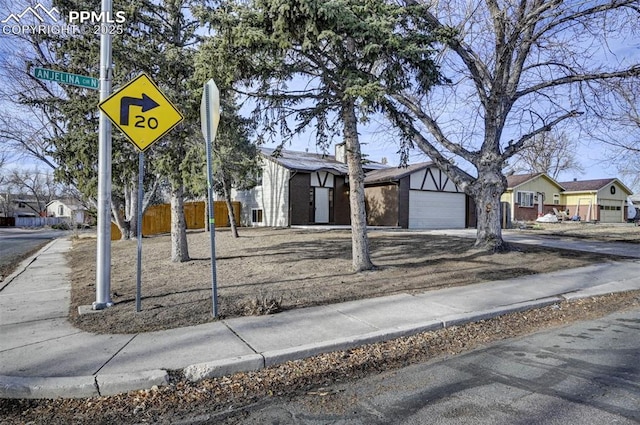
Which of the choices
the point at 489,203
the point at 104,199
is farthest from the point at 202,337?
the point at 489,203

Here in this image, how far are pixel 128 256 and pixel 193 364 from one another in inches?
393

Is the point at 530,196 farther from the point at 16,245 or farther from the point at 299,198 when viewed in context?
the point at 16,245

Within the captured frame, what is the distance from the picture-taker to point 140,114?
559 cm

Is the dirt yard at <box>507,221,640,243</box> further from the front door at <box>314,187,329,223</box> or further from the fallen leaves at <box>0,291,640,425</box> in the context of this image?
the fallen leaves at <box>0,291,640,425</box>

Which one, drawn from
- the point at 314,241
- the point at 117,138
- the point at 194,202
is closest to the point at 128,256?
the point at 117,138

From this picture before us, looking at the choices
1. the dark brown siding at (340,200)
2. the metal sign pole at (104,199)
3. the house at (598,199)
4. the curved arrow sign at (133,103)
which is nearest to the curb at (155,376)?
the metal sign pole at (104,199)

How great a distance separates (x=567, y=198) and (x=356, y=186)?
46.4 m

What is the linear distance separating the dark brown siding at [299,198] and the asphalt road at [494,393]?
61.4 feet

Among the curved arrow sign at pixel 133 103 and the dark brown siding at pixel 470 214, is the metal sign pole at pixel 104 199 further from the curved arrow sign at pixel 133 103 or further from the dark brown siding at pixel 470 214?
the dark brown siding at pixel 470 214

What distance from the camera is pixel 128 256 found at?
Answer: 12586 millimetres

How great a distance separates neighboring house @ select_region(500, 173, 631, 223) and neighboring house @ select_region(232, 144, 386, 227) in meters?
20.1

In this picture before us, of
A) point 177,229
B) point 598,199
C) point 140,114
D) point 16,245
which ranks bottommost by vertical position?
point 16,245

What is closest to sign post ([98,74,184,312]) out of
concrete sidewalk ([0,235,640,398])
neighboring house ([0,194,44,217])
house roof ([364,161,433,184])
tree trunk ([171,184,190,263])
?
concrete sidewalk ([0,235,640,398])

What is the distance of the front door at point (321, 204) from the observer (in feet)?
79.7
